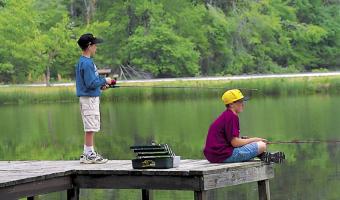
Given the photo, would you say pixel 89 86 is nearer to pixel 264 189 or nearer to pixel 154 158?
pixel 154 158

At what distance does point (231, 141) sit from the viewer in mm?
10766

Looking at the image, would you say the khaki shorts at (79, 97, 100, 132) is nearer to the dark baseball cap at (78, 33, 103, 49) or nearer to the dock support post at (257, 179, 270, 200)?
the dark baseball cap at (78, 33, 103, 49)

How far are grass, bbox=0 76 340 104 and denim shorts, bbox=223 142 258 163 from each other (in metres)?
29.0

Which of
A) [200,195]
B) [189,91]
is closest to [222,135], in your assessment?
[200,195]

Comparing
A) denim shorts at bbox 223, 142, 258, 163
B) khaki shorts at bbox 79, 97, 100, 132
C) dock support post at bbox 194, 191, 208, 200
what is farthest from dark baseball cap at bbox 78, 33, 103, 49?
dock support post at bbox 194, 191, 208, 200

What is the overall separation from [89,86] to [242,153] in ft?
6.16

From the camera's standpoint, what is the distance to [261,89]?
4003cm

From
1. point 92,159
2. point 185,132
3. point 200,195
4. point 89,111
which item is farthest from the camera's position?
point 185,132

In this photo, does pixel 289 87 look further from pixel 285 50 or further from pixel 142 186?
pixel 142 186

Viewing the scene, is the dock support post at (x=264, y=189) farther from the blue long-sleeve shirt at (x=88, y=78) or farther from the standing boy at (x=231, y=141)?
the blue long-sleeve shirt at (x=88, y=78)

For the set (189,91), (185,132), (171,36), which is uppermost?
(171,36)

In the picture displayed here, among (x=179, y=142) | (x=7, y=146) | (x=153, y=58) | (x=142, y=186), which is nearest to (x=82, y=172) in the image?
(x=142, y=186)

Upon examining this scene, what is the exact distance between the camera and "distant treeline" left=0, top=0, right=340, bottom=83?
1993 inches

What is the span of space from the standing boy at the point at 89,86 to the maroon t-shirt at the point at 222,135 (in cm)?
143
